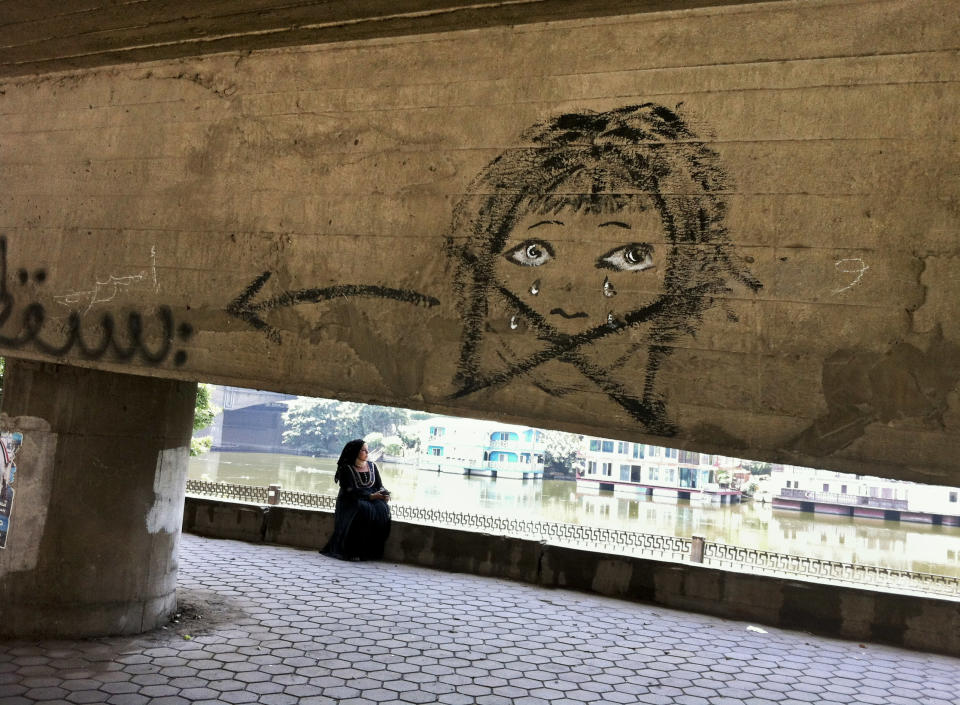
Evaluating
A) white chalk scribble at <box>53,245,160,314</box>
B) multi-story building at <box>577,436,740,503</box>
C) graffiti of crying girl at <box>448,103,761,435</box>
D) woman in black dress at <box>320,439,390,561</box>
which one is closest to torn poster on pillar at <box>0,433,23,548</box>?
white chalk scribble at <box>53,245,160,314</box>

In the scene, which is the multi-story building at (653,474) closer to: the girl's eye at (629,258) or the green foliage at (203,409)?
the green foliage at (203,409)

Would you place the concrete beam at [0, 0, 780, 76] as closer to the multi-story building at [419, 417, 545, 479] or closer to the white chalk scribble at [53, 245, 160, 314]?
the white chalk scribble at [53, 245, 160, 314]

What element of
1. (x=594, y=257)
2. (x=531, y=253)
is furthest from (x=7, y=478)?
(x=594, y=257)

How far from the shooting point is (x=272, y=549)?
30.1 ft

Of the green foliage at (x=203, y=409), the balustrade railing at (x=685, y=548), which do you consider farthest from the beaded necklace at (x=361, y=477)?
the green foliage at (x=203, y=409)

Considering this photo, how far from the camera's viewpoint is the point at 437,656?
5699mm

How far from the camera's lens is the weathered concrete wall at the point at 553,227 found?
7.60ft

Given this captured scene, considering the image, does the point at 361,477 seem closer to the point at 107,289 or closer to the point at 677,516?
the point at 107,289

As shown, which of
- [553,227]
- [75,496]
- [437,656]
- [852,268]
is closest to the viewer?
[852,268]

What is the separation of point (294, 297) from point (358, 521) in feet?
20.4

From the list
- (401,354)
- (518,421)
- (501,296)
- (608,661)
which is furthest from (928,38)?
(608,661)

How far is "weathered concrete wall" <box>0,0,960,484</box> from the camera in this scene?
2316 mm

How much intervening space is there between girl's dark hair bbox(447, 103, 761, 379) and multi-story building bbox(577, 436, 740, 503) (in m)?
29.1

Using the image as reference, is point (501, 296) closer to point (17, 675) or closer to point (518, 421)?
point (518, 421)
